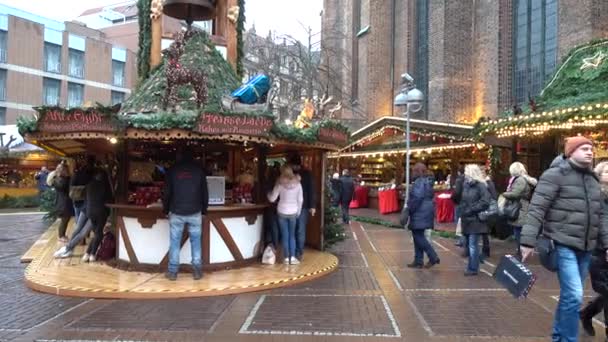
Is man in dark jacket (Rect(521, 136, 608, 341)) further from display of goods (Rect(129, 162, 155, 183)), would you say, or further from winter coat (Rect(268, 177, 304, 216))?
display of goods (Rect(129, 162, 155, 183))

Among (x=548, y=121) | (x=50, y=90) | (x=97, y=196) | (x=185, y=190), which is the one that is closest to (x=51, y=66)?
(x=50, y=90)

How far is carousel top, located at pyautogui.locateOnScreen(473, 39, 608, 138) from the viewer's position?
10352 mm

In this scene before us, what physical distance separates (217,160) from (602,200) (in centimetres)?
689

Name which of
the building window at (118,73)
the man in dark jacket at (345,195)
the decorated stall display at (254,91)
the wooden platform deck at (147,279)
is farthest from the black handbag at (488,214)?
the building window at (118,73)

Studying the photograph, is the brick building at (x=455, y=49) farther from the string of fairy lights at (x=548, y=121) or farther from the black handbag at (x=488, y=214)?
the black handbag at (x=488, y=214)

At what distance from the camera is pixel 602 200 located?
4.35m

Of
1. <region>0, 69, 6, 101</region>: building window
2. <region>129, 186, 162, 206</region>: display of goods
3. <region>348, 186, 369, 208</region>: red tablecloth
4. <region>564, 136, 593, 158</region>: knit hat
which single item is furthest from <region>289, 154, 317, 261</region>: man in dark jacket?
<region>0, 69, 6, 101</region>: building window

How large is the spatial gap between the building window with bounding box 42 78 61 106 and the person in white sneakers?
4108 centimetres

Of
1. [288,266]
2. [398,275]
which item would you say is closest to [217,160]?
[288,266]

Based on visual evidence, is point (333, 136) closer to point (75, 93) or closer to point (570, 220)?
point (570, 220)

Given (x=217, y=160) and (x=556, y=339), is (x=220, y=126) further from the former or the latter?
(x=556, y=339)

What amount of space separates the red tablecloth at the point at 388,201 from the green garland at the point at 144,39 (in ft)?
34.7

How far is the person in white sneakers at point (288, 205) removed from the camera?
27.7ft

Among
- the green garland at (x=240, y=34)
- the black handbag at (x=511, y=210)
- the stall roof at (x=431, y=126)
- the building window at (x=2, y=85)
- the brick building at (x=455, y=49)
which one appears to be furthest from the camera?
the building window at (x=2, y=85)
